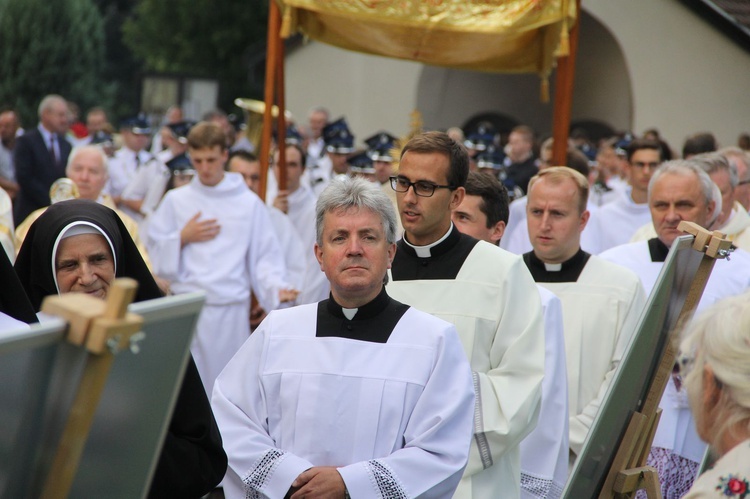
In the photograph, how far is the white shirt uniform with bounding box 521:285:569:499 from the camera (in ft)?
15.2

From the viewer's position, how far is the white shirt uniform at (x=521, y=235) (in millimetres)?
8766

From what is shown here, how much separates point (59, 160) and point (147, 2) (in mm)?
23221

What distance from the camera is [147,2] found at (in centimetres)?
3506

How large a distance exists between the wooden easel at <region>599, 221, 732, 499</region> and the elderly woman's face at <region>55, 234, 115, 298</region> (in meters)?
1.82

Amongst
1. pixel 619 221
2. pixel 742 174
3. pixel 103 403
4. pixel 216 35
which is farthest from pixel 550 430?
pixel 216 35

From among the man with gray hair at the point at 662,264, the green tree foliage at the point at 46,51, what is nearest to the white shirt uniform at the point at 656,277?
the man with gray hair at the point at 662,264

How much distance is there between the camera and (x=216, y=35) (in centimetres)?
3300

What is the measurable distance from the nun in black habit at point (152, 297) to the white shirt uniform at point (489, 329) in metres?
1.14

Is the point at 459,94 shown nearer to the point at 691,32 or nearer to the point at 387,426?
the point at 691,32

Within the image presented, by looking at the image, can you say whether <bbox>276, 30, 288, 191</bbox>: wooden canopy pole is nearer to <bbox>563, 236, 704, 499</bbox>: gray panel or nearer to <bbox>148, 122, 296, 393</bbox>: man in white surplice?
<bbox>148, 122, 296, 393</bbox>: man in white surplice

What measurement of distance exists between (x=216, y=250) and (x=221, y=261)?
9 centimetres

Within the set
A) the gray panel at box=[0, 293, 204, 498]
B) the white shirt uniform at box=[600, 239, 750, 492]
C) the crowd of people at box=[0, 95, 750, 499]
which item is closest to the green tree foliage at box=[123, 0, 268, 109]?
the crowd of people at box=[0, 95, 750, 499]

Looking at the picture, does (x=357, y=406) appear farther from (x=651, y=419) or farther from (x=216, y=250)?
(x=216, y=250)

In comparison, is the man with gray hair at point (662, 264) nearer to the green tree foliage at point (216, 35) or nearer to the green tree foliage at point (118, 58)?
the green tree foliage at point (216, 35)
